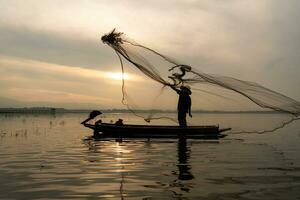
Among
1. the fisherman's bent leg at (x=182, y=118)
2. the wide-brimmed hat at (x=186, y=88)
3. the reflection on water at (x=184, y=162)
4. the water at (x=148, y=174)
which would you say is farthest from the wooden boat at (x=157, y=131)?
the water at (x=148, y=174)

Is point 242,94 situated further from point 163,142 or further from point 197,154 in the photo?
point 163,142

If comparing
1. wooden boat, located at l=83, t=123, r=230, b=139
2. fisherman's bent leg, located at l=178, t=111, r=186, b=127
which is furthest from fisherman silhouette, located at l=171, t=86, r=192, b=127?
wooden boat, located at l=83, t=123, r=230, b=139

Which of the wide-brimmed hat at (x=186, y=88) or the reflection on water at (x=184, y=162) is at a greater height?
the wide-brimmed hat at (x=186, y=88)

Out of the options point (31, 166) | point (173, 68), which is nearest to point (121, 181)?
point (31, 166)

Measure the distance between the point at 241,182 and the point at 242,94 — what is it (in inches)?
377

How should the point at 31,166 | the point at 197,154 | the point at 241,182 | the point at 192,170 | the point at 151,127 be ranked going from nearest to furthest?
the point at 241,182 → the point at 192,170 → the point at 31,166 → the point at 197,154 → the point at 151,127

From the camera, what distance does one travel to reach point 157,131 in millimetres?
28797

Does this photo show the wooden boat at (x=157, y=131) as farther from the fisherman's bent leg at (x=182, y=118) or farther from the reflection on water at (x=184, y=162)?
the reflection on water at (x=184, y=162)

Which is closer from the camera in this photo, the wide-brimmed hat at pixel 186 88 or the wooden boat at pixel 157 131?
the wide-brimmed hat at pixel 186 88

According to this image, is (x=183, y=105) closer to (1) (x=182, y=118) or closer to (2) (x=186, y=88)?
(1) (x=182, y=118)

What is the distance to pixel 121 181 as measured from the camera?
1252 centimetres

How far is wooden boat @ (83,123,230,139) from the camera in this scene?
28.2 metres

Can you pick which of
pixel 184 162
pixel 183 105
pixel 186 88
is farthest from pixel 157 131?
pixel 184 162

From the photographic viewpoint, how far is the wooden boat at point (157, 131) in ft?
92.6
